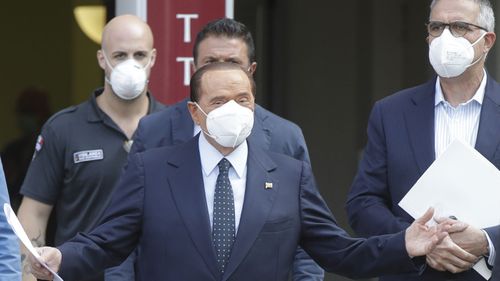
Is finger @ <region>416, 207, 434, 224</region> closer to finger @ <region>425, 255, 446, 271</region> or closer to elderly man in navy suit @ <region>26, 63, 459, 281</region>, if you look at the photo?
elderly man in navy suit @ <region>26, 63, 459, 281</region>

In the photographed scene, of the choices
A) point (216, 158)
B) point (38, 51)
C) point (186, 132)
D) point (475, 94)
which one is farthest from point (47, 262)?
point (38, 51)

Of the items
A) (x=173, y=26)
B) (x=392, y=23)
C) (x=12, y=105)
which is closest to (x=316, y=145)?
(x=392, y=23)

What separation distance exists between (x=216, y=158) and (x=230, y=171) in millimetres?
68

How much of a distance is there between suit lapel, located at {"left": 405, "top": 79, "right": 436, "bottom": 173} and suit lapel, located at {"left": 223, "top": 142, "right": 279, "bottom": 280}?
0.73 m

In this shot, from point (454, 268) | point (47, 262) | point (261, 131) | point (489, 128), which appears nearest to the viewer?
point (47, 262)

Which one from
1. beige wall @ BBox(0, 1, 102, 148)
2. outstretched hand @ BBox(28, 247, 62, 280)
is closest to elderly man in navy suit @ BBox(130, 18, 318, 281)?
outstretched hand @ BBox(28, 247, 62, 280)

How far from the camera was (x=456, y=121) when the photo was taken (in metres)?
5.31

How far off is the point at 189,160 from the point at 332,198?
16.7ft

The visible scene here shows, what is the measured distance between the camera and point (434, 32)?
5348mm

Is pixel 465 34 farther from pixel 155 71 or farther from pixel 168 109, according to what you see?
pixel 155 71

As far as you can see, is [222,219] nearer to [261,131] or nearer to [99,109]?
[261,131]

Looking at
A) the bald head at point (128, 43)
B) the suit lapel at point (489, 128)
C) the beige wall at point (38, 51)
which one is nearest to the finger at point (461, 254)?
the suit lapel at point (489, 128)

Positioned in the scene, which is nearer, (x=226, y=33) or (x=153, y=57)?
(x=226, y=33)

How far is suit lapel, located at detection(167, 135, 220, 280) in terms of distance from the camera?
4.64 metres
